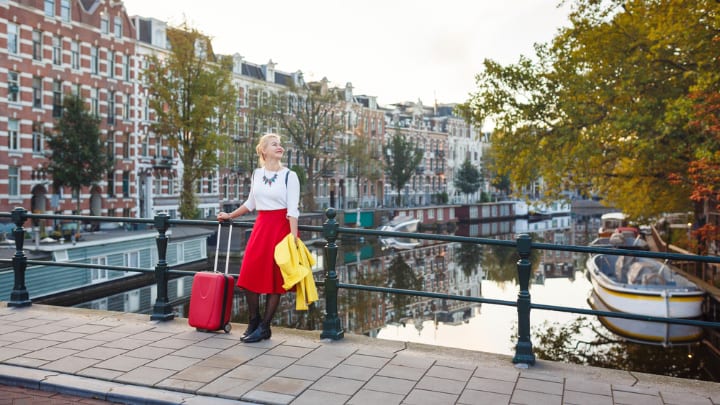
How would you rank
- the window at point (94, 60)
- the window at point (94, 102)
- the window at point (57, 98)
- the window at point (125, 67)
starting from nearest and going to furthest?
the window at point (57, 98) → the window at point (94, 60) → the window at point (94, 102) → the window at point (125, 67)

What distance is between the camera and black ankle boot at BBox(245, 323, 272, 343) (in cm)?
536

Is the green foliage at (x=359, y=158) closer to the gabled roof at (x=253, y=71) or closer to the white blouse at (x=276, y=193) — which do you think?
the gabled roof at (x=253, y=71)

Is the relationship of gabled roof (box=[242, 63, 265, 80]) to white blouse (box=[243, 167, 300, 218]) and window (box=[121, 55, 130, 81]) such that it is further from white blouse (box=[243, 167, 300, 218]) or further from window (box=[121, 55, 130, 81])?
white blouse (box=[243, 167, 300, 218])

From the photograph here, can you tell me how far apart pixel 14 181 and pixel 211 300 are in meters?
28.7

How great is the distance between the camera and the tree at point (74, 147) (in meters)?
27.7

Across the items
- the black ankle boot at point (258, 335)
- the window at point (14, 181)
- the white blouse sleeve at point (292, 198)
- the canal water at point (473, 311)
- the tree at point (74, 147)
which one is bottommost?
the canal water at point (473, 311)

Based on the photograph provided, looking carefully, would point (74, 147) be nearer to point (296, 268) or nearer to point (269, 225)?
point (269, 225)

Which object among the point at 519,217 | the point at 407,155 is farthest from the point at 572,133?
the point at 519,217

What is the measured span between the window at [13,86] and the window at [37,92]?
40.4 inches

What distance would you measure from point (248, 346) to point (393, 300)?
16967 millimetres

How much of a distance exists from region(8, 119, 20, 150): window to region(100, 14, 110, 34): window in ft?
26.3

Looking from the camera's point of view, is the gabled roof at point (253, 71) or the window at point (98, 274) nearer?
the window at point (98, 274)

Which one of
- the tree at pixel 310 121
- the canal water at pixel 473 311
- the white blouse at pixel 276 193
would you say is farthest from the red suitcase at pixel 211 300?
the tree at pixel 310 121

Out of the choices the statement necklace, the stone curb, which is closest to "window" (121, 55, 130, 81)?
the statement necklace
